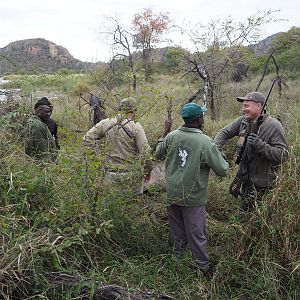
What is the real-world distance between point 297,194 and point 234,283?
0.87 meters

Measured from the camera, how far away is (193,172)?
124 inches

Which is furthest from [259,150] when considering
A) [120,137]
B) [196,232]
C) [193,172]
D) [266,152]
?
[120,137]

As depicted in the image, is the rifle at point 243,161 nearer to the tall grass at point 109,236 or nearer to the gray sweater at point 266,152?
the gray sweater at point 266,152

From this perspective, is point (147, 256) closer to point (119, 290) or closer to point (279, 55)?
point (119, 290)

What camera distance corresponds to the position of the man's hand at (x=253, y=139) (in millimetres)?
3254

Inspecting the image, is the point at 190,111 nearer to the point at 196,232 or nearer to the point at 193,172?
the point at 193,172

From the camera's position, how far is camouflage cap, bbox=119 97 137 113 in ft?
10.5

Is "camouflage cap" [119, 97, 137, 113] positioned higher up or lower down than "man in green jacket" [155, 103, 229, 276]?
higher up

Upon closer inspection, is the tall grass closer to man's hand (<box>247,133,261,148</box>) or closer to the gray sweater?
the gray sweater

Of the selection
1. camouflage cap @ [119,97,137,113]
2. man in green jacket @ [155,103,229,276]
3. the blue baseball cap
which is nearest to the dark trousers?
man in green jacket @ [155,103,229,276]

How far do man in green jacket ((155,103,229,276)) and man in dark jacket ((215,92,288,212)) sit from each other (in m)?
0.40

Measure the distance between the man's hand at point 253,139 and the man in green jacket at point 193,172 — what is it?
1.00 feet

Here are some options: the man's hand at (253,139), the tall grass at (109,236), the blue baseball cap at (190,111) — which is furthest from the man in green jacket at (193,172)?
the man's hand at (253,139)

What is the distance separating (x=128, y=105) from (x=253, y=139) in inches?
43.1
